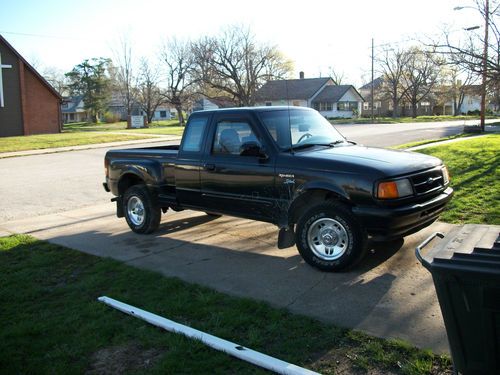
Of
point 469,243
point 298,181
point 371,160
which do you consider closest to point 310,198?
point 298,181

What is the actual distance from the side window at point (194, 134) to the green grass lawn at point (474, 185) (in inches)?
155

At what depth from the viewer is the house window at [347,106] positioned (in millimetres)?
74875

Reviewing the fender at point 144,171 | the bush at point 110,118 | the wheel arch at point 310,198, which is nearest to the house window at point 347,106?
the bush at point 110,118

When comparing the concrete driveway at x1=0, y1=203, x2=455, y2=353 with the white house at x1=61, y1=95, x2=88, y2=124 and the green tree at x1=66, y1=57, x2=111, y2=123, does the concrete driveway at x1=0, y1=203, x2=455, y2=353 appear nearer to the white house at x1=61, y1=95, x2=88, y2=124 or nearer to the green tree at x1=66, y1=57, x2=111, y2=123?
the green tree at x1=66, y1=57, x2=111, y2=123

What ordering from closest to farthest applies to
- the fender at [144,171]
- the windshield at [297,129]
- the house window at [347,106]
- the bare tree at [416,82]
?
the windshield at [297,129]
the fender at [144,171]
the bare tree at [416,82]
the house window at [347,106]

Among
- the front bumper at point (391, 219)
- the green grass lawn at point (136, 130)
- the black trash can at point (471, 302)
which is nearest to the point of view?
the black trash can at point (471, 302)

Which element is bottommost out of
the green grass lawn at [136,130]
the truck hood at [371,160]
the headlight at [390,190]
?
the headlight at [390,190]

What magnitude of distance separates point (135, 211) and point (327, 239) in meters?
3.51

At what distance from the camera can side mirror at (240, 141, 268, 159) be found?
19.3ft

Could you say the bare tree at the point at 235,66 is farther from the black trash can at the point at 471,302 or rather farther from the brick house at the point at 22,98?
the black trash can at the point at 471,302

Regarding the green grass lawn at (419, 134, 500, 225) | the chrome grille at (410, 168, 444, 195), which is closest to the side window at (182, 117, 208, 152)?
the chrome grille at (410, 168, 444, 195)

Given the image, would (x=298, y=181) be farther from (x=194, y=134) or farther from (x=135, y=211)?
(x=135, y=211)

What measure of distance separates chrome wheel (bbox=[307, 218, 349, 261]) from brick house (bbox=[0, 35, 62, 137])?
3851 centimetres

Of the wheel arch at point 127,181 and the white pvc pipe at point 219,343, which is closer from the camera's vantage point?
the white pvc pipe at point 219,343
